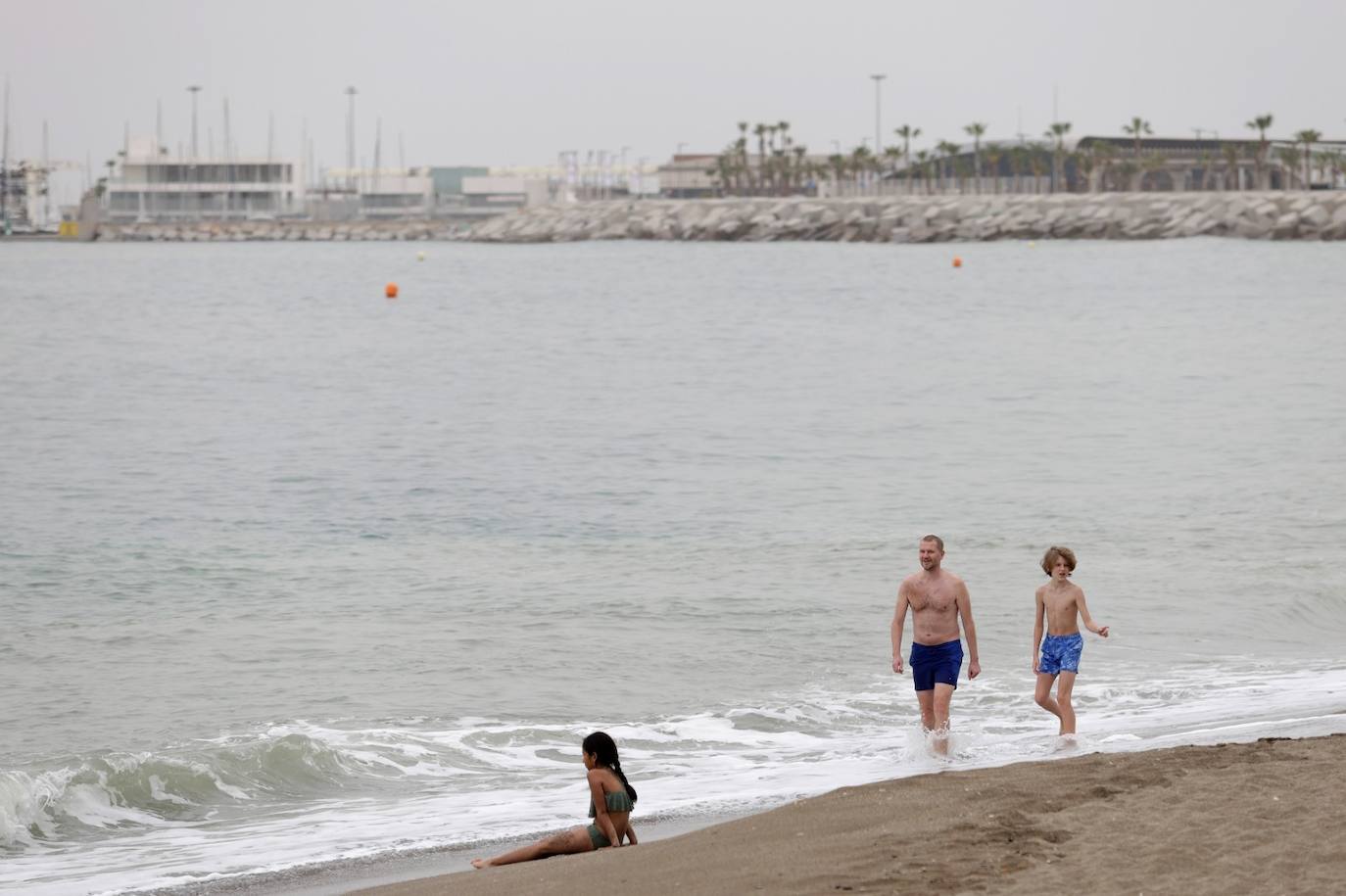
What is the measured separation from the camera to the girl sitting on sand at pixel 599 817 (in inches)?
327

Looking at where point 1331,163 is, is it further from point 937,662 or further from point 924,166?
point 937,662

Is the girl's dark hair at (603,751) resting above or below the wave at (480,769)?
above

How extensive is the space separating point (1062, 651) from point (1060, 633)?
0.42 feet

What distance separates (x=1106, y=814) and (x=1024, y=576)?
34.0 ft

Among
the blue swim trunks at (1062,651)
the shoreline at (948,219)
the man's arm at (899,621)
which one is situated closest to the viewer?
the man's arm at (899,621)

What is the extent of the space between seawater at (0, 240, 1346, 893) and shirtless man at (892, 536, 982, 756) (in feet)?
1.35

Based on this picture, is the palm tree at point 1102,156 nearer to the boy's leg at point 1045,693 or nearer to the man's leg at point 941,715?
the boy's leg at point 1045,693

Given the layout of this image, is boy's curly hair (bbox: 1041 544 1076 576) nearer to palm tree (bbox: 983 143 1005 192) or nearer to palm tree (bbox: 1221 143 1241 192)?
palm tree (bbox: 983 143 1005 192)

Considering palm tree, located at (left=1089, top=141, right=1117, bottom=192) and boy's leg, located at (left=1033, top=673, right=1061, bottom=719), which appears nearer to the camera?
boy's leg, located at (left=1033, top=673, right=1061, bottom=719)

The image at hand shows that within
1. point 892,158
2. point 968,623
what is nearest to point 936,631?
point 968,623

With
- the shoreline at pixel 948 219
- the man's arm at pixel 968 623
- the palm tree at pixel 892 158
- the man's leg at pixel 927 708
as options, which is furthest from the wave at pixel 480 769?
the palm tree at pixel 892 158

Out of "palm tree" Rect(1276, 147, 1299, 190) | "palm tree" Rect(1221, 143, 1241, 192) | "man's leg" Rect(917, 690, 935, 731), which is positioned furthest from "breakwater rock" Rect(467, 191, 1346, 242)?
"man's leg" Rect(917, 690, 935, 731)

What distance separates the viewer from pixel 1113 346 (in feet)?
173

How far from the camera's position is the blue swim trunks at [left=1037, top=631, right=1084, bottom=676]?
424 inches
